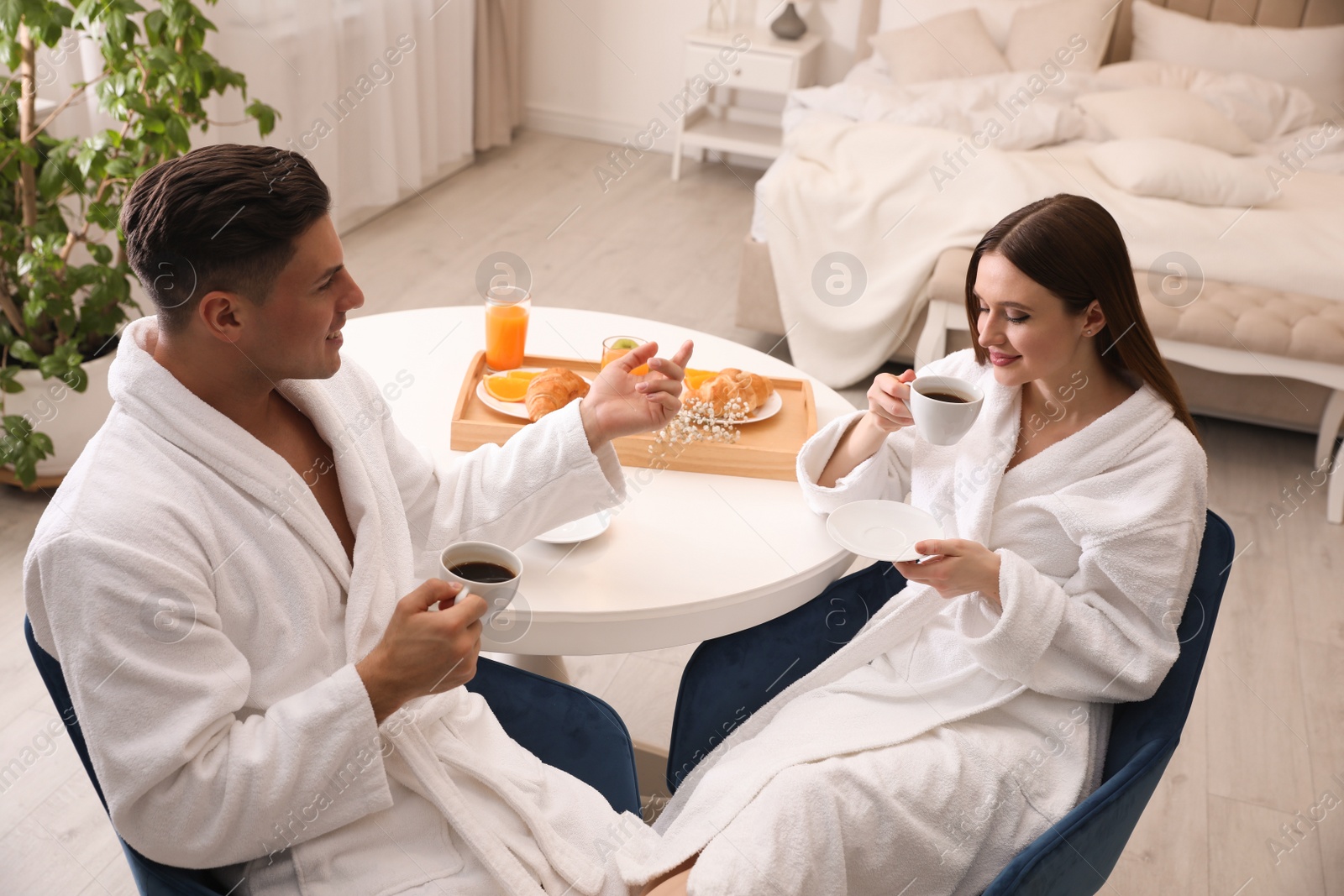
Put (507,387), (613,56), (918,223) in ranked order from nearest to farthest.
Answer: (507,387) → (918,223) → (613,56)

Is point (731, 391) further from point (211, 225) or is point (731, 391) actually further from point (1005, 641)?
point (211, 225)

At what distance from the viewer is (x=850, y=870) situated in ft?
4.25

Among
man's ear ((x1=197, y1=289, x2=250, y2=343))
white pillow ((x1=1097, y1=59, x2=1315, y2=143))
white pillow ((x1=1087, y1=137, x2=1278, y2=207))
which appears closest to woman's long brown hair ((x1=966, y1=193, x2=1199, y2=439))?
man's ear ((x1=197, y1=289, x2=250, y2=343))

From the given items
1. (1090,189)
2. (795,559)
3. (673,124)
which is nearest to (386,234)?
(673,124)

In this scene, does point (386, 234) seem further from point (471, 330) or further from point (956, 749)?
point (956, 749)

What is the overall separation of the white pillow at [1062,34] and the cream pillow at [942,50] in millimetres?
92

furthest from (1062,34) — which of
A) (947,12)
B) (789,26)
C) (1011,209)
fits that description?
(1011,209)

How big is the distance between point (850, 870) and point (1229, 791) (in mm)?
1252

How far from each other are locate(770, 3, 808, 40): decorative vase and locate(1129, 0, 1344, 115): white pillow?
153cm

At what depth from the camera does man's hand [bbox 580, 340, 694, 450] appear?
1505 mm

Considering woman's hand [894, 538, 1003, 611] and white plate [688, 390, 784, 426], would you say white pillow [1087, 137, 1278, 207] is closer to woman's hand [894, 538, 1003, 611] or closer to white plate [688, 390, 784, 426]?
white plate [688, 390, 784, 426]

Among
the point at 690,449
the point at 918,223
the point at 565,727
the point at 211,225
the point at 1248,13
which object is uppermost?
the point at 211,225

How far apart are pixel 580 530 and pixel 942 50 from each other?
3420 millimetres

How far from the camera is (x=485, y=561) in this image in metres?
1.18
